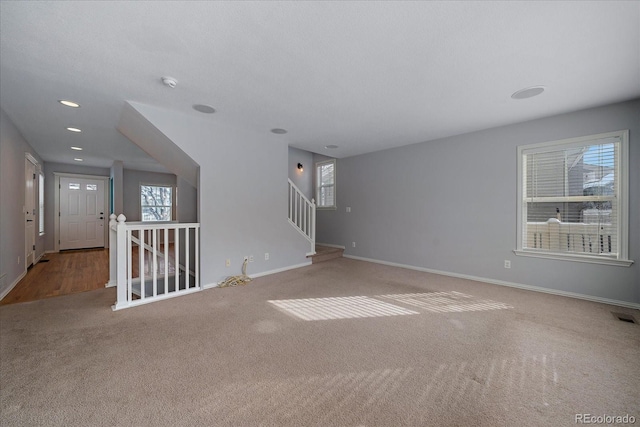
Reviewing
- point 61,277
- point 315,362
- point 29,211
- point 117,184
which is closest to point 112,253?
point 61,277

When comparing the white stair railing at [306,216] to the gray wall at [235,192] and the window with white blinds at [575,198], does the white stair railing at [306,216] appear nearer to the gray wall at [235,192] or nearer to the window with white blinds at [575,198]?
the gray wall at [235,192]

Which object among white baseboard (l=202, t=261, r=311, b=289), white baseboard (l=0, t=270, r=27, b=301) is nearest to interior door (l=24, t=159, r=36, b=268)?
white baseboard (l=0, t=270, r=27, b=301)

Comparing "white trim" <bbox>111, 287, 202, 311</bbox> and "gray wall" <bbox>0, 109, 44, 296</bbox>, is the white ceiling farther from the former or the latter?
"white trim" <bbox>111, 287, 202, 311</bbox>

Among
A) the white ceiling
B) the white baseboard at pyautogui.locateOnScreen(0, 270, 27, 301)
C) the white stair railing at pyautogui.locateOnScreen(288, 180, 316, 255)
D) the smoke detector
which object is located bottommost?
the white baseboard at pyautogui.locateOnScreen(0, 270, 27, 301)

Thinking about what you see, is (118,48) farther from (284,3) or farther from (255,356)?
(255,356)

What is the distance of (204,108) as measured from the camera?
3.25m

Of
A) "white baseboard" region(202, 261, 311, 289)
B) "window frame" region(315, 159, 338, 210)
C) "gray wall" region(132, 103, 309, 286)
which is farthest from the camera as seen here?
"window frame" region(315, 159, 338, 210)

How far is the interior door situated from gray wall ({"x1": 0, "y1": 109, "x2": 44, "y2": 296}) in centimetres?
29

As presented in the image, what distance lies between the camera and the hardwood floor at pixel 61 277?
349cm

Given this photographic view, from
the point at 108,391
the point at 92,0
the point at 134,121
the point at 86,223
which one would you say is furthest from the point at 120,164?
the point at 108,391

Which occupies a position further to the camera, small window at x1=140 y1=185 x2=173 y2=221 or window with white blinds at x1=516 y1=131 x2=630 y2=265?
small window at x1=140 y1=185 x2=173 y2=221

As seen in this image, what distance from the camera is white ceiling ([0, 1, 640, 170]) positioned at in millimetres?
1681

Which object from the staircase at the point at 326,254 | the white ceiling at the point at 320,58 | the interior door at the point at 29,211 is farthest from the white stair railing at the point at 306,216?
the interior door at the point at 29,211

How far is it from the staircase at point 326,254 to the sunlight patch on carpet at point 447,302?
217cm
